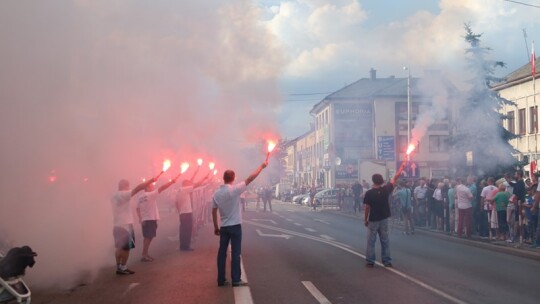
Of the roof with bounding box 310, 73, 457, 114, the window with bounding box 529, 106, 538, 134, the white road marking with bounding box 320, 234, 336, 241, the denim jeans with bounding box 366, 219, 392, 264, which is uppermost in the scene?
the roof with bounding box 310, 73, 457, 114

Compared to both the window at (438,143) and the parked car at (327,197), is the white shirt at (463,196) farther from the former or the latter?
the parked car at (327,197)

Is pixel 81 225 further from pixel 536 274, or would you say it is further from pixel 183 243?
pixel 536 274

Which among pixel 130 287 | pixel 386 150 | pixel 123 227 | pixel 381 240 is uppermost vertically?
pixel 386 150

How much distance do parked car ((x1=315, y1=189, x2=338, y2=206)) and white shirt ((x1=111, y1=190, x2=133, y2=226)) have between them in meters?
31.5

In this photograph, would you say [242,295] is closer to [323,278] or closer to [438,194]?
[323,278]

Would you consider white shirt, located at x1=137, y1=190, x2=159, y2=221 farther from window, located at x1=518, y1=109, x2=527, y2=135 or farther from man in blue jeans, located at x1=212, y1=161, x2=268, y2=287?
window, located at x1=518, y1=109, x2=527, y2=135

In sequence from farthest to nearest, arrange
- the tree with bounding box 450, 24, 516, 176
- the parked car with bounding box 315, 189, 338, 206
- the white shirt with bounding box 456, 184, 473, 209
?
the parked car with bounding box 315, 189, 338, 206 → the tree with bounding box 450, 24, 516, 176 → the white shirt with bounding box 456, 184, 473, 209

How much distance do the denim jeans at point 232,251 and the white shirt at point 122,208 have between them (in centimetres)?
207

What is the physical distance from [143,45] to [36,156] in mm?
4429

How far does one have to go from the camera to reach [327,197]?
41.6 meters

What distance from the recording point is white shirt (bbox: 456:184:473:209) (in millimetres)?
16484

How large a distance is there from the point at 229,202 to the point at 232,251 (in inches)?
28.8

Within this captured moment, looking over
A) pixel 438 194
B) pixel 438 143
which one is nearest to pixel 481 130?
pixel 438 143

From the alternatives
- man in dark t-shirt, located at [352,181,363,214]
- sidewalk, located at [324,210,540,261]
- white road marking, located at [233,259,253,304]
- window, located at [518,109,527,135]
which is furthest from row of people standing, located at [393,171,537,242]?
window, located at [518,109,527,135]
